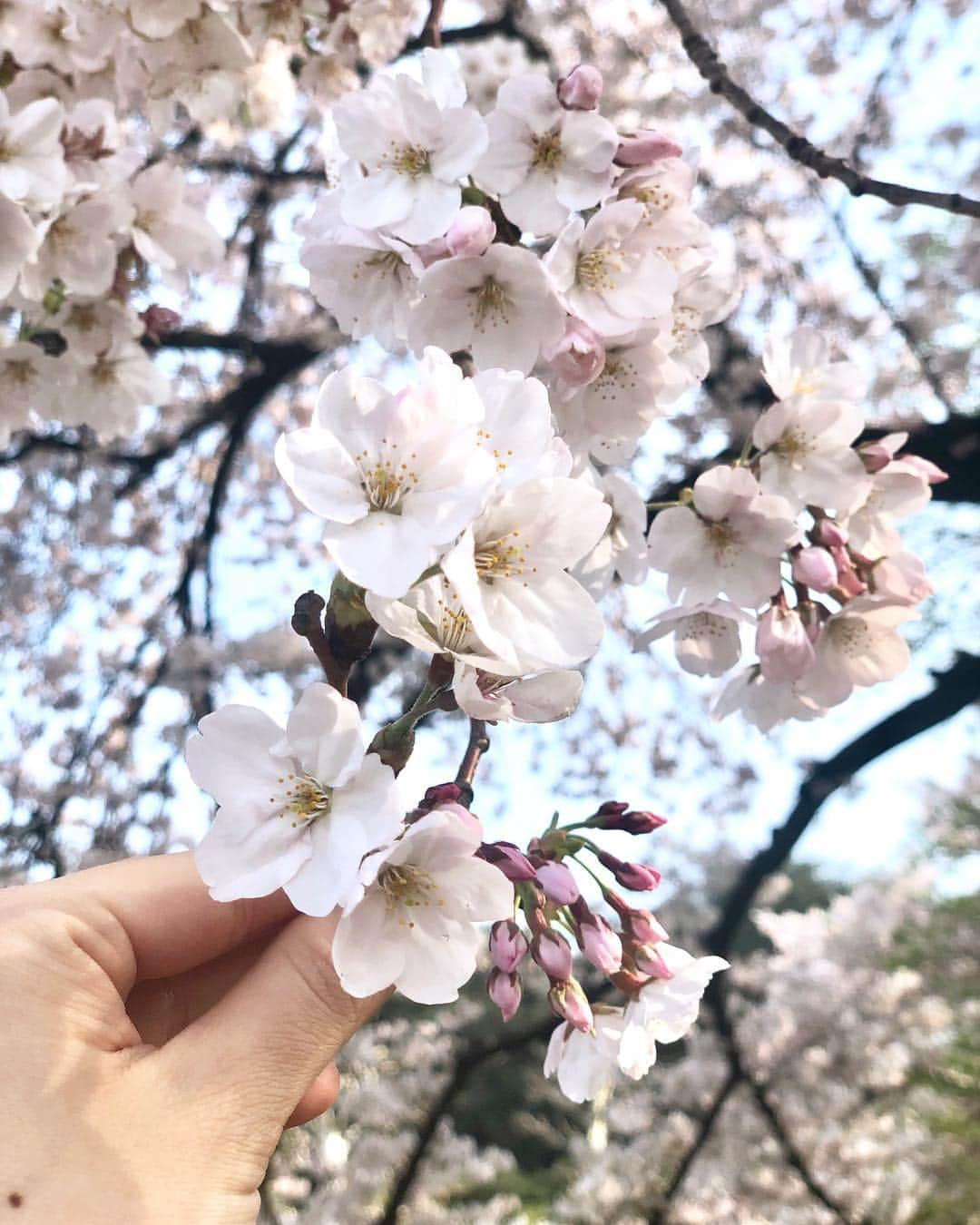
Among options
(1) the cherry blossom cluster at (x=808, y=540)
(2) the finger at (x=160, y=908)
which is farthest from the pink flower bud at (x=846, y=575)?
(2) the finger at (x=160, y=908)

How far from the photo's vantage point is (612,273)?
1.18m

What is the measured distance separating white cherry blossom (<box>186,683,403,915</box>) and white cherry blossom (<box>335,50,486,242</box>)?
620 mm

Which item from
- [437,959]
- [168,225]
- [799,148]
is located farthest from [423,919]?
[168,225]

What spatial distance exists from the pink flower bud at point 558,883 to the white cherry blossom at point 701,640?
0.63m

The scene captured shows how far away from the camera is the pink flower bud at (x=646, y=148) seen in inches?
45.9

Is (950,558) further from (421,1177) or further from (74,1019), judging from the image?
(74,1019)

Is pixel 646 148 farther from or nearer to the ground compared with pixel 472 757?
farther from the ground

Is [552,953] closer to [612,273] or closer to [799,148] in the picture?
[612,273]

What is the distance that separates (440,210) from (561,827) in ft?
2.41

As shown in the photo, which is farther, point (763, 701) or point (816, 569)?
point (763, 701)

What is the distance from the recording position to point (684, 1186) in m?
5.33

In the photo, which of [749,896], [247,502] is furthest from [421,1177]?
[247,502]

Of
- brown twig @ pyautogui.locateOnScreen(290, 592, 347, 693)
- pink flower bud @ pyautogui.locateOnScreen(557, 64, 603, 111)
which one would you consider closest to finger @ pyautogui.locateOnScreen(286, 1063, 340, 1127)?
brown twig @ pyautogui.locateOnScreen(290, 592, 347, 693)

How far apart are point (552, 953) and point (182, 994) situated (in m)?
0.51
